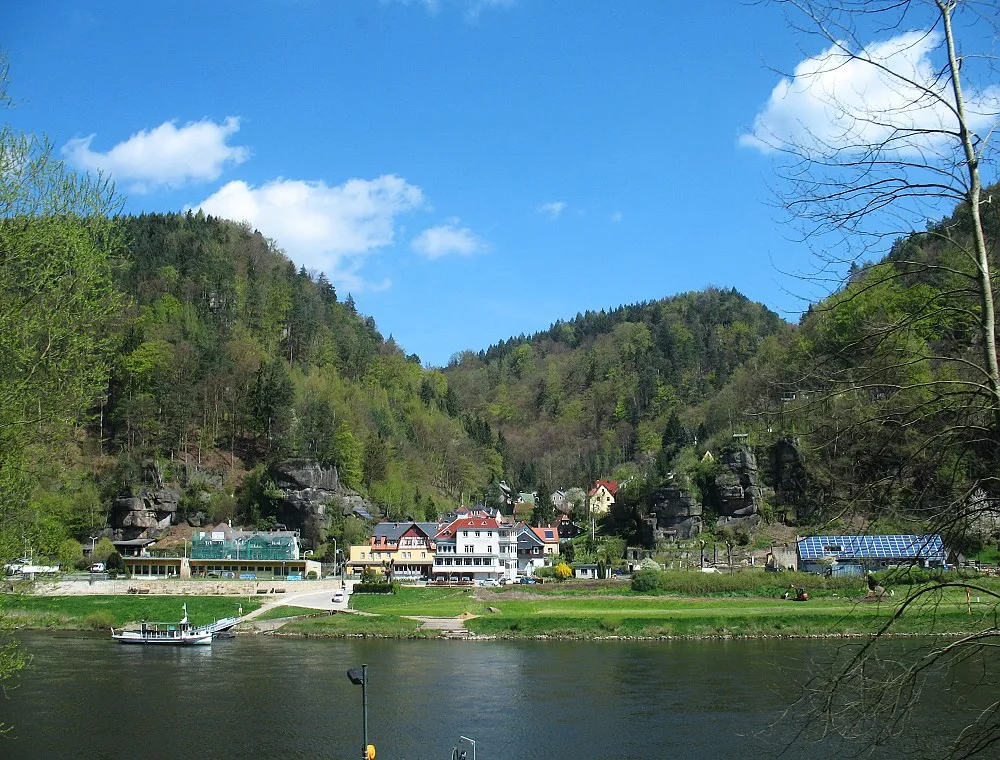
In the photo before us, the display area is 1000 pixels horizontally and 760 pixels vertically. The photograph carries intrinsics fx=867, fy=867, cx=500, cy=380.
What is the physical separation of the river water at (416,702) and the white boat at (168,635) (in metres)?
3.11

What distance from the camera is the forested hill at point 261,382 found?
7450 cm

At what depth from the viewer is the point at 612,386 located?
450 feet

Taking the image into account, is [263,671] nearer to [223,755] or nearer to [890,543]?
[223,755]

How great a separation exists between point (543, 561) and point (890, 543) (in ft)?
104

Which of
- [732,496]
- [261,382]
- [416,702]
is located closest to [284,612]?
[416,702]

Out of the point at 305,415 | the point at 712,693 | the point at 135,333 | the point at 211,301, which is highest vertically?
the point at 211,301

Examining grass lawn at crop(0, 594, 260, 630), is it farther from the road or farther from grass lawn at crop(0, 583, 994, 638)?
the road

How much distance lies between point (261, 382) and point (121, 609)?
32.5 meters

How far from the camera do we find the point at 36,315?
1207 centimetres

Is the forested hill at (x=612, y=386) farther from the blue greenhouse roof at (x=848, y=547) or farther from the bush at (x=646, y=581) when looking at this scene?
the bush at (x=646, y=581)

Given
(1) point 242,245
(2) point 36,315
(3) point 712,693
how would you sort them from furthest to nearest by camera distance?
(1) point 242,245
(3) point 712,693
(2) point 36,315

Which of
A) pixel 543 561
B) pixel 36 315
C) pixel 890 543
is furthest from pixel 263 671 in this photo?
pixel 543 561

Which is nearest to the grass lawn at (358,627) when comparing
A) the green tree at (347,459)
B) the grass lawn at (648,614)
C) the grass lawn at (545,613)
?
the grass lawn at (545,613)

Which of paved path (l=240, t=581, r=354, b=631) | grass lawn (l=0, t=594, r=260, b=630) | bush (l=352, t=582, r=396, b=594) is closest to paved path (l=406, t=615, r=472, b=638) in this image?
paved path (l=240, t=581, r=354, b=631)
